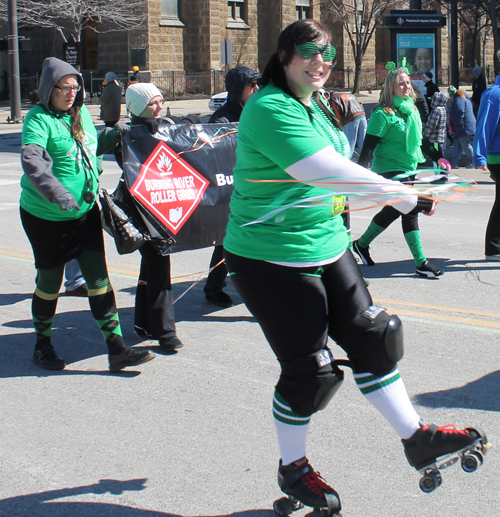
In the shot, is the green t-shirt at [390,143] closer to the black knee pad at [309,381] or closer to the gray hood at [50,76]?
the gray hood at [50,76]

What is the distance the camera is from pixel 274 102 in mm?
2674

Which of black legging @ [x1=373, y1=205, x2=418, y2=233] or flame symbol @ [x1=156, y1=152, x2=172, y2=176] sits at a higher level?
flame symbol @ [x1=156, y1=152, x2=172, y2=176]

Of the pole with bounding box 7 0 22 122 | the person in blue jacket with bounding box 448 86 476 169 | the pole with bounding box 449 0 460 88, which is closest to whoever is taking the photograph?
the person in blue jacket with bounding box 448 86 476 169

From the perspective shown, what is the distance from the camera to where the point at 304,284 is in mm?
2781

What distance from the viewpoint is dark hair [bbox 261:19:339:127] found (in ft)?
9.00

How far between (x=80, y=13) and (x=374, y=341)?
108 ft

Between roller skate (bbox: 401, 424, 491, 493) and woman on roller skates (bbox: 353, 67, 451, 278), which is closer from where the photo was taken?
roller skate (bbox: 401, 424, 491, 493)

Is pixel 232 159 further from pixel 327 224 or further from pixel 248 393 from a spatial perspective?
pixel 327 224

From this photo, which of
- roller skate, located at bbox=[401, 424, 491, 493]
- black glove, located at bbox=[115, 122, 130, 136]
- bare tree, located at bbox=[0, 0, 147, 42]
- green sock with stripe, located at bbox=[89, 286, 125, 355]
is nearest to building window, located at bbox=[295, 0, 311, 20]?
bare tree, located at bbox=[0, 0, 147, 42]

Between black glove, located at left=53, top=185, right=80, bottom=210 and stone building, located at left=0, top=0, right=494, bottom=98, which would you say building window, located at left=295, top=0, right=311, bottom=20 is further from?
black glove, located at left=53, top=185, right=80, bottom=210

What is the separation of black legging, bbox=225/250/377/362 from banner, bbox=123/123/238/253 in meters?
Answer: 2.17

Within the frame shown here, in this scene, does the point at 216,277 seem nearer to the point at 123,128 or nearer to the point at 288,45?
the point at 123,128

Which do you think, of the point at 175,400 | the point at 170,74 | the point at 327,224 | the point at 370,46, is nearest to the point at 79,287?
the point at 175,400

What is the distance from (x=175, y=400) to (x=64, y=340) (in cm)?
147
